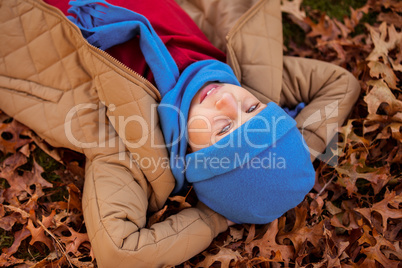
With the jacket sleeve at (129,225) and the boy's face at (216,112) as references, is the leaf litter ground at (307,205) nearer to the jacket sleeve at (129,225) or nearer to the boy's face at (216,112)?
the jacket sleeve at (129,225)

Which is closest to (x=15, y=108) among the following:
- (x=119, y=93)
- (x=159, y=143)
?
(x=119, y=93)

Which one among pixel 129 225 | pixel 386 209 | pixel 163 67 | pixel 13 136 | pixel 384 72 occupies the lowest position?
pixel 386 209

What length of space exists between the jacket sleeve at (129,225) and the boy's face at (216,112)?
0.57 meters

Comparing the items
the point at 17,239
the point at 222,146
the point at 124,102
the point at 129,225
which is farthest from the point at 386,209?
the point at 17,239

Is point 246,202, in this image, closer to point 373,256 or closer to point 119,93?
point 373,256

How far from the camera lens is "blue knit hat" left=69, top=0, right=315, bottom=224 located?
2424 mm

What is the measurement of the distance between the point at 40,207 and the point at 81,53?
4.36 ft

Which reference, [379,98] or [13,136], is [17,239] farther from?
[379,98]

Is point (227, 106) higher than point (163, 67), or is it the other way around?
point (163, 67)

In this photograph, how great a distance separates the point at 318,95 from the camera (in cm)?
331

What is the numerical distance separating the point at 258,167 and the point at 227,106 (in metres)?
0.48

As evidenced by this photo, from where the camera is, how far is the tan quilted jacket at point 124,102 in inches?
101

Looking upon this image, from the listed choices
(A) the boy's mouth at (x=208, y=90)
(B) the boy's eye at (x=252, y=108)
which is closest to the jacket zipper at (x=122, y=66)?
(A) the boy's mouth at (x=208, y=90)

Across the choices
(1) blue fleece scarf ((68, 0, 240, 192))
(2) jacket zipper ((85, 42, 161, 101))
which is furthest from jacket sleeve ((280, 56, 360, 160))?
(2) jacket zipper ((85, 42, 161, 101))
